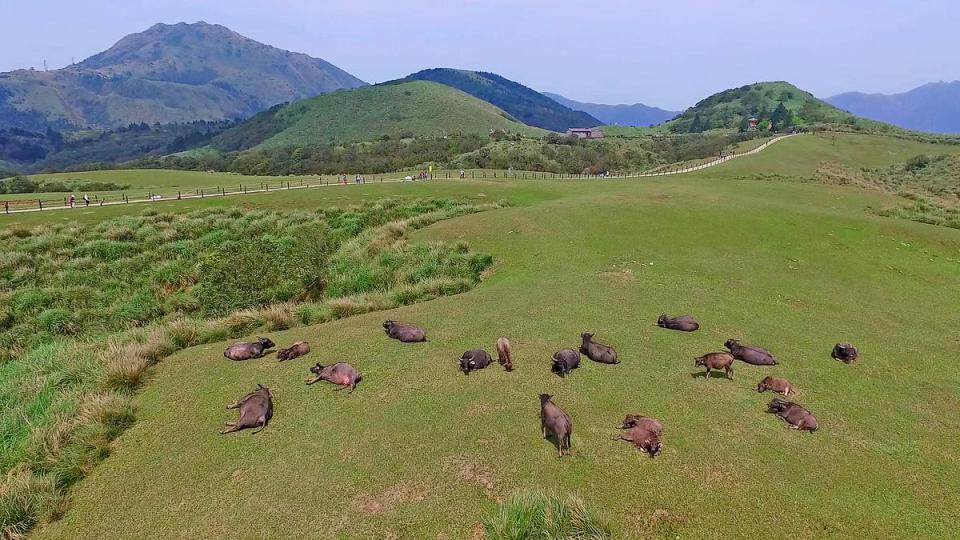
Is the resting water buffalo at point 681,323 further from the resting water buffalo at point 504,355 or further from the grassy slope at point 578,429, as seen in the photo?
the resting water buffalo at point 504,355

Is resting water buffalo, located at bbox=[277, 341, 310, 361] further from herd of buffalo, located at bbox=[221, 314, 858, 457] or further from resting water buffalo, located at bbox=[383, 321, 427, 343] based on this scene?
resting water buffalo, located at bbox=[383, 321, 427, 343]

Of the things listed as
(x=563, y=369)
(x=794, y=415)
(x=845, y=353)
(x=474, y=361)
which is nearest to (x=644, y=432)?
(x=563, y=369)

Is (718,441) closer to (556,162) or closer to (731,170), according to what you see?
(731,170)

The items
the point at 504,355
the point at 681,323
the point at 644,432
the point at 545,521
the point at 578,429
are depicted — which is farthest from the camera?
the point at 681,323

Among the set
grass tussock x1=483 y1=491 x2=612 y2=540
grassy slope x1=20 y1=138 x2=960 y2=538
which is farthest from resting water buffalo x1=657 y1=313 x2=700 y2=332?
grass tussock x1=483 y1=491 x2=612 y2=540

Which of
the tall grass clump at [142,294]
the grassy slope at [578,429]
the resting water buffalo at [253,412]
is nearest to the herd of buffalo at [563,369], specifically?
the resting water buffalo at [253,412]

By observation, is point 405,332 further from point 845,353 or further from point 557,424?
point 845,353

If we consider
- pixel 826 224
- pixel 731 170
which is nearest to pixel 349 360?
pixel 826 224
